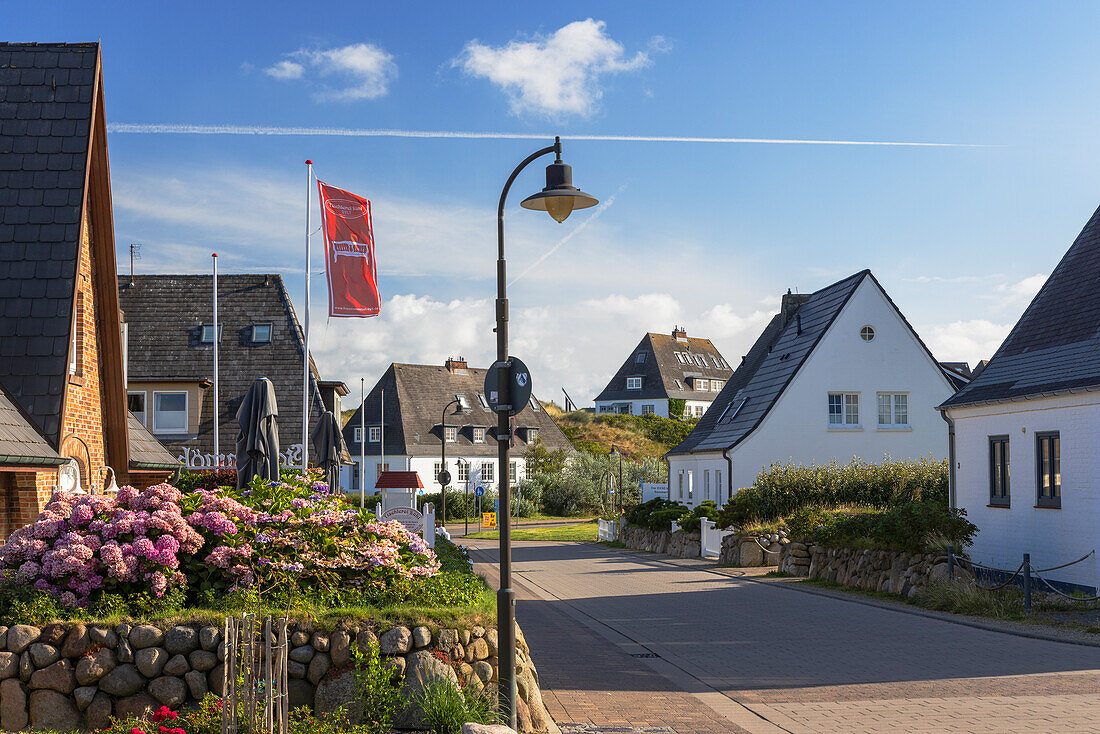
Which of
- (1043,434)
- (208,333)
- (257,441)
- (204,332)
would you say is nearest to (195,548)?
(257,441)

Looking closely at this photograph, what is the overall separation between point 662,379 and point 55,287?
79671mm

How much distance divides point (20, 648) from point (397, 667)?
10.0 feet

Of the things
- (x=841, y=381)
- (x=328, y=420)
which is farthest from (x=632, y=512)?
(x=328, y=420)

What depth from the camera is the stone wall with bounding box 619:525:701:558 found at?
30953 mm

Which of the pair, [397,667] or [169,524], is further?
[169,524]

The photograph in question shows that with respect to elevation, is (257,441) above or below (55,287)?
below

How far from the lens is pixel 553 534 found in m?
45.7

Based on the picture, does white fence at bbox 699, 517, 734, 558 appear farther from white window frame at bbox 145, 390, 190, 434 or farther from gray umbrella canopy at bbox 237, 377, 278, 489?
gray umbrella canopy at bbox 237, 377, 278, 489

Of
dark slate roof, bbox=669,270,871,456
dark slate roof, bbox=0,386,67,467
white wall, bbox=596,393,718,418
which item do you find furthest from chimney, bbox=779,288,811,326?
white wall, bbox=596,393,718,418

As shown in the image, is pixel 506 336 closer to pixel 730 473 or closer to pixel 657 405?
pixel 730 473

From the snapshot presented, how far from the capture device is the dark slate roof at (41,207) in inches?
502

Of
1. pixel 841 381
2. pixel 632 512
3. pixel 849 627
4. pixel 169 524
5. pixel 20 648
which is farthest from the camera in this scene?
pixel 632 512

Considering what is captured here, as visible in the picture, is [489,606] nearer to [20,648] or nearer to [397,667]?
[397,667]

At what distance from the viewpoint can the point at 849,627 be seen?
49.6 ft
